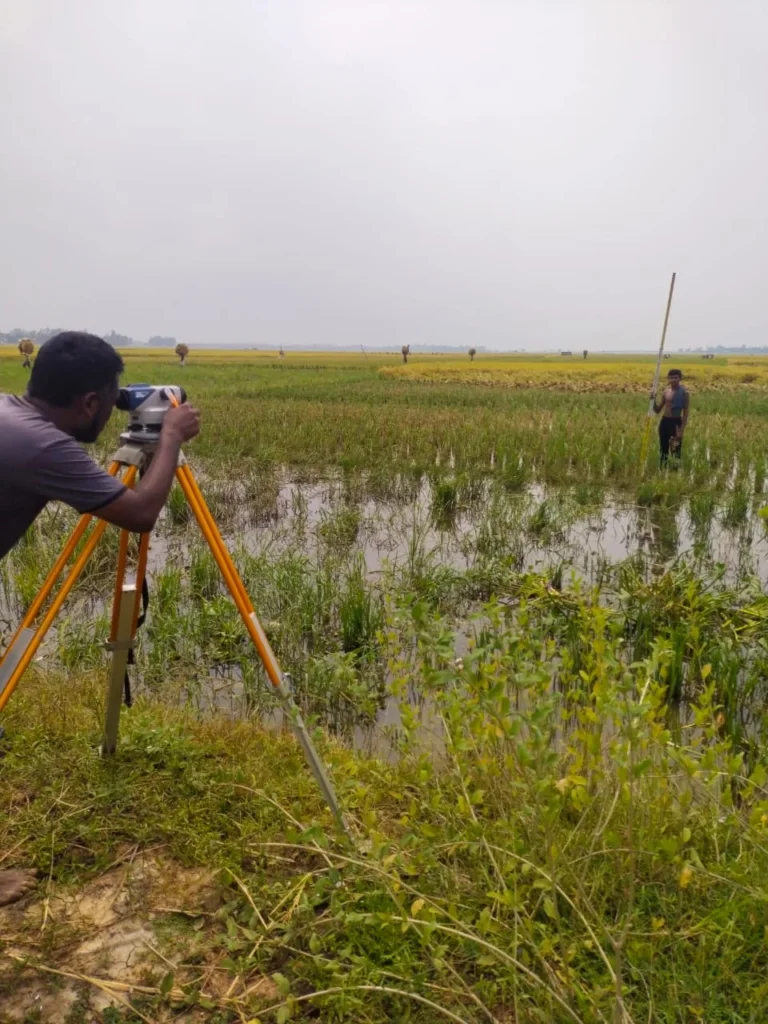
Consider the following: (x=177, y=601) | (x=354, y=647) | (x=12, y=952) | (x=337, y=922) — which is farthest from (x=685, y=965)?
(x=177, y=601)

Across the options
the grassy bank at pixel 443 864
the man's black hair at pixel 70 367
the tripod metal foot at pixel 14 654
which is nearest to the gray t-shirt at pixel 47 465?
the man's black hair at pixel 70 367

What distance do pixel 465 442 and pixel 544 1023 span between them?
377 inches

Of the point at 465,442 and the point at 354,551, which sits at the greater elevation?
the point at 465,442

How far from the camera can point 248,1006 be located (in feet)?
5.30

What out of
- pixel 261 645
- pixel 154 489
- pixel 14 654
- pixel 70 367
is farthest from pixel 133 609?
pixel 70 367

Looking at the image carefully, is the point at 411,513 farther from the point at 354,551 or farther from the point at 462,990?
the point at 462,990

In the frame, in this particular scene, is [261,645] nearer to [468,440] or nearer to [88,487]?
[88,487]

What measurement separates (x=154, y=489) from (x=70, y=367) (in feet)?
1.40

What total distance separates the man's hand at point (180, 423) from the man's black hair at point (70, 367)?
0.66 feet

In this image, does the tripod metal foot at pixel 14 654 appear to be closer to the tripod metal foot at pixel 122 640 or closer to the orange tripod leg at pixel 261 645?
the tripod metal foot at pixel 122 640

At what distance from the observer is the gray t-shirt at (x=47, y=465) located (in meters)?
1.67

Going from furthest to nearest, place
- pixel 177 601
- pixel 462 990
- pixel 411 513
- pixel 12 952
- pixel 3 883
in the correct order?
pixel 411 513 → pixel 177 601 → pixel 3 883 → pixel 12 952 → pixel 462 990

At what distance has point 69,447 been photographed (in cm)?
170

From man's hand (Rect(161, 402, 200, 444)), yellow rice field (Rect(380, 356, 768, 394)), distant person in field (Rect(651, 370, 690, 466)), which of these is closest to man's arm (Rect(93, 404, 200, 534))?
man's hand (Rect(161, 402, 200, 444))
